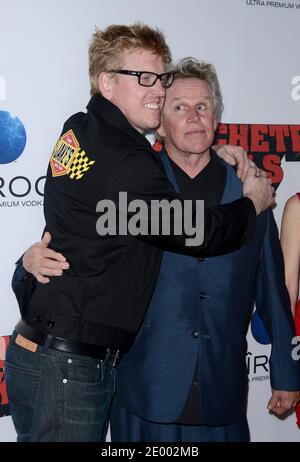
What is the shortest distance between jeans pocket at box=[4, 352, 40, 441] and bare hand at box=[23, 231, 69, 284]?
30 cm

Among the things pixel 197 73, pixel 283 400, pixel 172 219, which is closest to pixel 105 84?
pixel 197 73

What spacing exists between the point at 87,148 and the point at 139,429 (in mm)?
1111

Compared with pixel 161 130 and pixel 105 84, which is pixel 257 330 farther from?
pixel 105 84

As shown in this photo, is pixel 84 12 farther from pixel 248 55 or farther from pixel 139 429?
pixel 139 429

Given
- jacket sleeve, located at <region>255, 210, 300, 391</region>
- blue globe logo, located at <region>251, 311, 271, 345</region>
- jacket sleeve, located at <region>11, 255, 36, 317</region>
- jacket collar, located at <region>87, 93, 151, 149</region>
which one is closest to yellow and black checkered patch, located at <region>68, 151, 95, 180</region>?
jacket collar, located at <region>87, 93, 151, 149</region>

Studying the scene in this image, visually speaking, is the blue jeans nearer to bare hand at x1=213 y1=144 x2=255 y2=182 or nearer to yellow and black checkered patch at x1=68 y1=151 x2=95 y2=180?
yellow and black checkered patch at x1=68 y1=151 x2=95 y2=180

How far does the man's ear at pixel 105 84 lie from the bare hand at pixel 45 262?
0.52 metres

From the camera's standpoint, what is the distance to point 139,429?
229 centimetres

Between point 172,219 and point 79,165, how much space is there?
→ 342 millimetres

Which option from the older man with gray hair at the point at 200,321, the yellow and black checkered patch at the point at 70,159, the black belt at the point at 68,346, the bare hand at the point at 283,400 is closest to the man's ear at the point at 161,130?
the older man with gray hair at the point at 200,321

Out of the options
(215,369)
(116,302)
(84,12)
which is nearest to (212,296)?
(215,369)

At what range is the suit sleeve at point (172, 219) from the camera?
71.7 inches

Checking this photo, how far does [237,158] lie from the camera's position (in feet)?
7.81

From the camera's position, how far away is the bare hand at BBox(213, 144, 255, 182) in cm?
233
